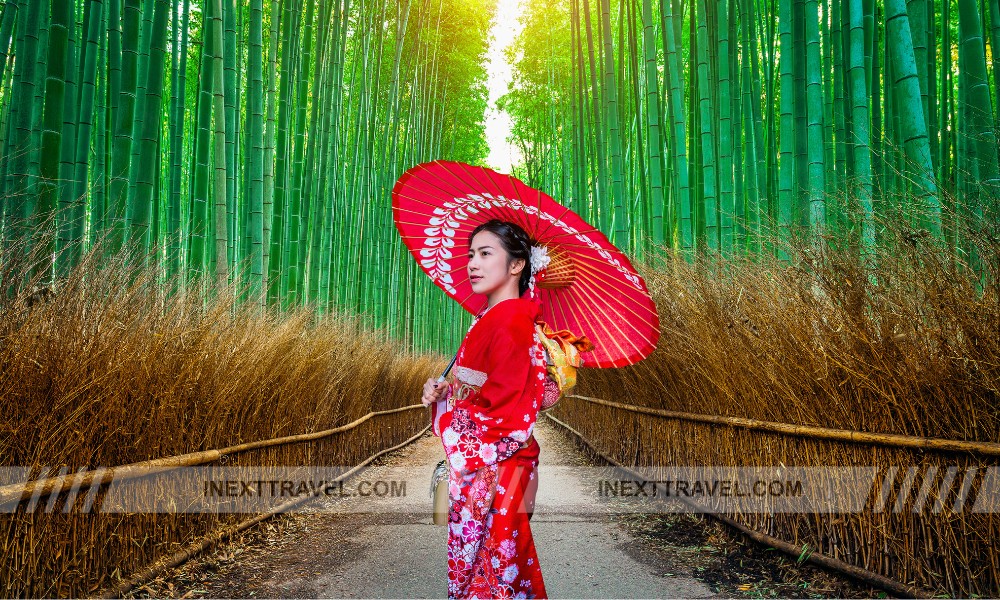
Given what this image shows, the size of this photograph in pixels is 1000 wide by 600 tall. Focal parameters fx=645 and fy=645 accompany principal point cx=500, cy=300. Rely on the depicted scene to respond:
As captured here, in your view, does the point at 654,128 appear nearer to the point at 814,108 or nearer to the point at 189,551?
the point at 814,108

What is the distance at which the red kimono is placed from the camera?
63.5 inches

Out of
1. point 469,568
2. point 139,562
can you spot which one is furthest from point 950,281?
point 139,562

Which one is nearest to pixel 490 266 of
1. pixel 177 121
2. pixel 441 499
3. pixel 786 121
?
pixel 441 499

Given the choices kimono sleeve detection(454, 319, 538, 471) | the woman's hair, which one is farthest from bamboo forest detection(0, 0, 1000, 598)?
kimono sleeve detection(454, 319, 538, 471)

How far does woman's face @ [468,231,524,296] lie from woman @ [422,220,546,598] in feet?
0.27

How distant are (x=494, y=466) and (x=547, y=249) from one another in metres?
0.67

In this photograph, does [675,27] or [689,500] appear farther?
[675,27]

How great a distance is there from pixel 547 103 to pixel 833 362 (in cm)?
1222

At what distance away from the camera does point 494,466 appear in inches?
64.6

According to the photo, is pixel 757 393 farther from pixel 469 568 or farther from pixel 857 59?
pixel 857 59

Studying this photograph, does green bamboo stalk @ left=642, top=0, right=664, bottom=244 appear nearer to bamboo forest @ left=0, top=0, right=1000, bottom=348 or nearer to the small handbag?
bamboo forest @ left=0, top=0, right=1000, bottom=348

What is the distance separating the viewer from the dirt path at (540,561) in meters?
2.57

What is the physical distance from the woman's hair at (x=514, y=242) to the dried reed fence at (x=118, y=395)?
1269 mm

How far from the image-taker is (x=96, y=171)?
5449 millimetres
